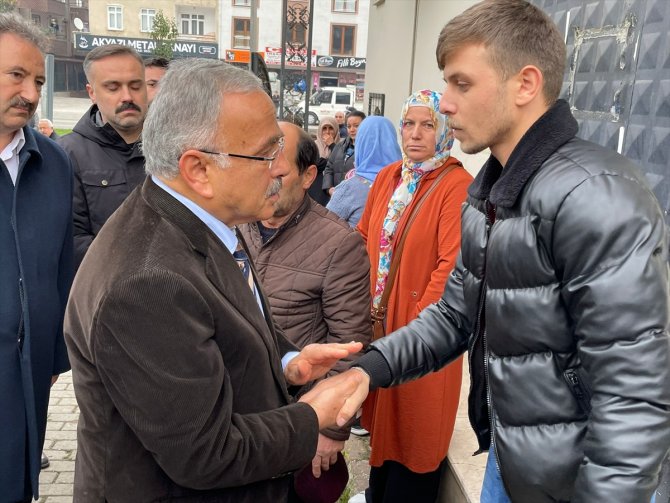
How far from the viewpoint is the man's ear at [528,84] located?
64.9 inches

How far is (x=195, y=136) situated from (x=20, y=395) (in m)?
1.55

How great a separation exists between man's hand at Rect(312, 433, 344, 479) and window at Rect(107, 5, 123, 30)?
172 ft

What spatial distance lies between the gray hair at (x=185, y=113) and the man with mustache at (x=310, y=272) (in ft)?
3.18

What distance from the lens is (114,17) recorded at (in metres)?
48.5

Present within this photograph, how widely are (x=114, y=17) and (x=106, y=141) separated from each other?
167 feet

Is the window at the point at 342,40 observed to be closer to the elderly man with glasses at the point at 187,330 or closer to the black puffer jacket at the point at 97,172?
the black puffer jacket at the point at 97,172

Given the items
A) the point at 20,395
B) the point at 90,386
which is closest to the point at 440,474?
the point at 20,395

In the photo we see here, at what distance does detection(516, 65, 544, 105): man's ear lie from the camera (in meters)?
1.65


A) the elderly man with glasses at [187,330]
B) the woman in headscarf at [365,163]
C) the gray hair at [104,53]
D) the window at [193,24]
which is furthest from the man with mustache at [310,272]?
the window at [193,24]

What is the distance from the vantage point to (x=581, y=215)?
1.40 metres

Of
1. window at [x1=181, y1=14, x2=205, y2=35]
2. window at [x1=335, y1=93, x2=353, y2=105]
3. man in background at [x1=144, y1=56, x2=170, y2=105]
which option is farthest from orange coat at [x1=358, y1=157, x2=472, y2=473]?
window at [x1=181, y1=14, x2=205, y2=35]

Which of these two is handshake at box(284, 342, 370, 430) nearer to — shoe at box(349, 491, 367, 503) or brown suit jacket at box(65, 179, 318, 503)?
brown suit jacket at box(65, 179, 318, 503)

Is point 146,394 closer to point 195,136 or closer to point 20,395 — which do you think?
point 195,136

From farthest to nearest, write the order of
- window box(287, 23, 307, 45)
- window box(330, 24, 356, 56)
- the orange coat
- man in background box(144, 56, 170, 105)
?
1. window box(330, 24, 356, 56)
2. window box(287, 23, 307, 45)
3. man in background box(144, 56, 170, 105)
4. the orange coat
